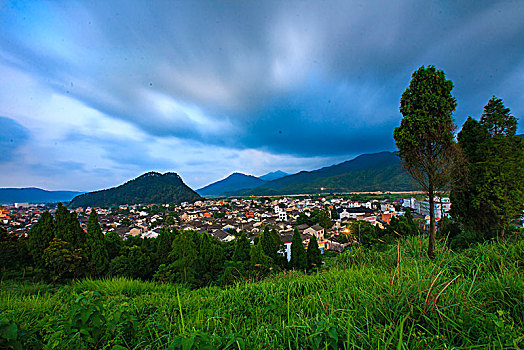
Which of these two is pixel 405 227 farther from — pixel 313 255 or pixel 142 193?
pixel 142 193

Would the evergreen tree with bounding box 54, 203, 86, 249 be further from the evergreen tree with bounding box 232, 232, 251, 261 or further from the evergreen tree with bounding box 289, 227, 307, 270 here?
the evergreen tree with bounding box 289, 227, 307, 270

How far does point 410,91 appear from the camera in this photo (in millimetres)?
6512

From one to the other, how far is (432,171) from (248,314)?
22.3 feet

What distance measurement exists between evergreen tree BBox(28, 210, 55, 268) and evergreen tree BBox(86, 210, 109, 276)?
1988 mm

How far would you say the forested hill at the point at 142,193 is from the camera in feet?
335

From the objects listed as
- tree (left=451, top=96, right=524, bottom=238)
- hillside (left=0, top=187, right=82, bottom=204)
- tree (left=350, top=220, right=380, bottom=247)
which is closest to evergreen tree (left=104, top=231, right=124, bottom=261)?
tree (left=350, top=220, right=380, bottom=247)

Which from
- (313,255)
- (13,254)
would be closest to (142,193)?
(13,254)

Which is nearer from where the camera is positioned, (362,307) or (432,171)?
(362,307)

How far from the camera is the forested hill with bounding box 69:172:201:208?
10225 cm

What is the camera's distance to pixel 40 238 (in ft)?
40.6

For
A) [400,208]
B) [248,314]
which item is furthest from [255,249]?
[400,208]

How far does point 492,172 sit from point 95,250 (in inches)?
783

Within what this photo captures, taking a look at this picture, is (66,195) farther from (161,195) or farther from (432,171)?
(432,171)

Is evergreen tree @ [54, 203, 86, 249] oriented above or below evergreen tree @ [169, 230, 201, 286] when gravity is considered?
above
